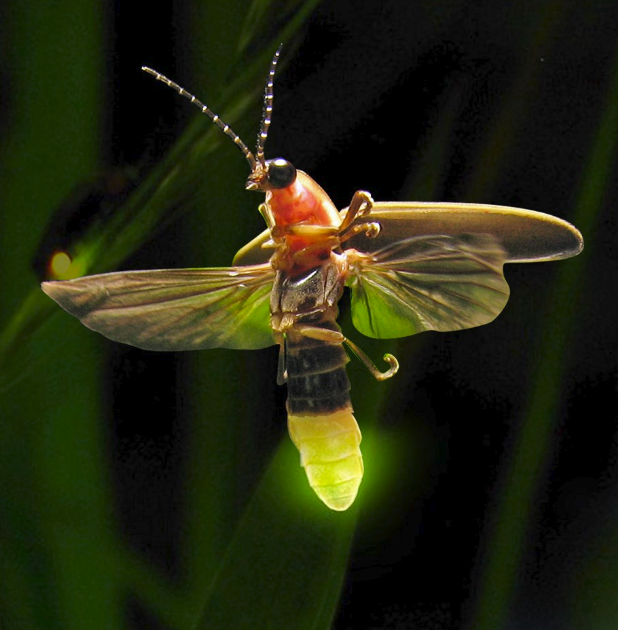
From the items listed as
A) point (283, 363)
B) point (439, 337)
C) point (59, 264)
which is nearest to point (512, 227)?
point (283, 363)

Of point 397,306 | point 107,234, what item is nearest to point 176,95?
point 107,234

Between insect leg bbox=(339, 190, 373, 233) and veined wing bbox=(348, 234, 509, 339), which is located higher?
insect leg bbox=(339, 190, 373, 233)

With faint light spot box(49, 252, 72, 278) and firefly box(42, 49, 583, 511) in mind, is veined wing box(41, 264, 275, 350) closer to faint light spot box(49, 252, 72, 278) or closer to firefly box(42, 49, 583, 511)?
firefly box(42, 49, 583, 511)

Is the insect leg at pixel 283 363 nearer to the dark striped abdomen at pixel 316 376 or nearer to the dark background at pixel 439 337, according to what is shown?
the dark striped abdomen at pixel 316 376

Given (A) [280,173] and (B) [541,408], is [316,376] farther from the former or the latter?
(B) [541,408]

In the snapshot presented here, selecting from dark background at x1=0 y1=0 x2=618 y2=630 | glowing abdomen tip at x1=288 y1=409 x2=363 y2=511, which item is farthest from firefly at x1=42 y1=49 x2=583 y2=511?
dark background at x1=0 y1=0 x2=618 y2=630

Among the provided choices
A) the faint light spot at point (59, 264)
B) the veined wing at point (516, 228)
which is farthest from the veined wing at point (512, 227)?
the faint light spot at point (59, 264)
